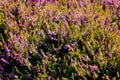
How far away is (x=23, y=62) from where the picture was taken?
9.08 ft

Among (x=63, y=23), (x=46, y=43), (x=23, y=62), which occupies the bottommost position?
(x=23, y=62)

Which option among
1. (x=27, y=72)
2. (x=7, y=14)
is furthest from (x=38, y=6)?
(x=27, y=72)

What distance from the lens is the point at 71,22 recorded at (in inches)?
121

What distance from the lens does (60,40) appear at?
9.60 feet

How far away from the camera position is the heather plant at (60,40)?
262 centimetres

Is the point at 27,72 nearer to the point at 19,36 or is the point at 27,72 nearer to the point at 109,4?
the point at 19,36

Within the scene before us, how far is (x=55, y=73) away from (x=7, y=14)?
102 cm

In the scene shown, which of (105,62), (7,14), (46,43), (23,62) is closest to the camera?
(105,62)

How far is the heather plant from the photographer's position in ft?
8.59

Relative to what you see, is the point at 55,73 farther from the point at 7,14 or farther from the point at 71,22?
the point at 7,14

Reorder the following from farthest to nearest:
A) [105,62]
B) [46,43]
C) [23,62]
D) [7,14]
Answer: [7,14]
[46,43]
[23,62]
[105,62]

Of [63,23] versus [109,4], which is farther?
[109,4]

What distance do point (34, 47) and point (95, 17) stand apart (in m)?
0.73

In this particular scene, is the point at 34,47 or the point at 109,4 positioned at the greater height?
the point at 109,4
